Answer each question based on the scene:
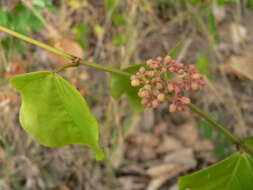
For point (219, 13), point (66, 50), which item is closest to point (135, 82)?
point (66, 50)

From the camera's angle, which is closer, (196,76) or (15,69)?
(196,76)

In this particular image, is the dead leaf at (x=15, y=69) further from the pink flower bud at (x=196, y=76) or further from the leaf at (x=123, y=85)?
the pink flower bud at (x=196, y=76)

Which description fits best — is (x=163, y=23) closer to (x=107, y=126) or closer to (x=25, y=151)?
(x=107, y=126)

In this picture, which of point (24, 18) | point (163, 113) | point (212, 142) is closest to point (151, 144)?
point (163, 113)

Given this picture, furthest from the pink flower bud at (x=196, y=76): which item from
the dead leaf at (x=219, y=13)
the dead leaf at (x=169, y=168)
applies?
the dead leaf at (x=219, y=13)

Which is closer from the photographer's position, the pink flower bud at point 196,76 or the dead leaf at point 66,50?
the pink flower bud at point 196,76

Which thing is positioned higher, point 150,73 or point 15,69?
point 15,69

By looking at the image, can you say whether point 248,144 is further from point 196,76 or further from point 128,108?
point 128,108
